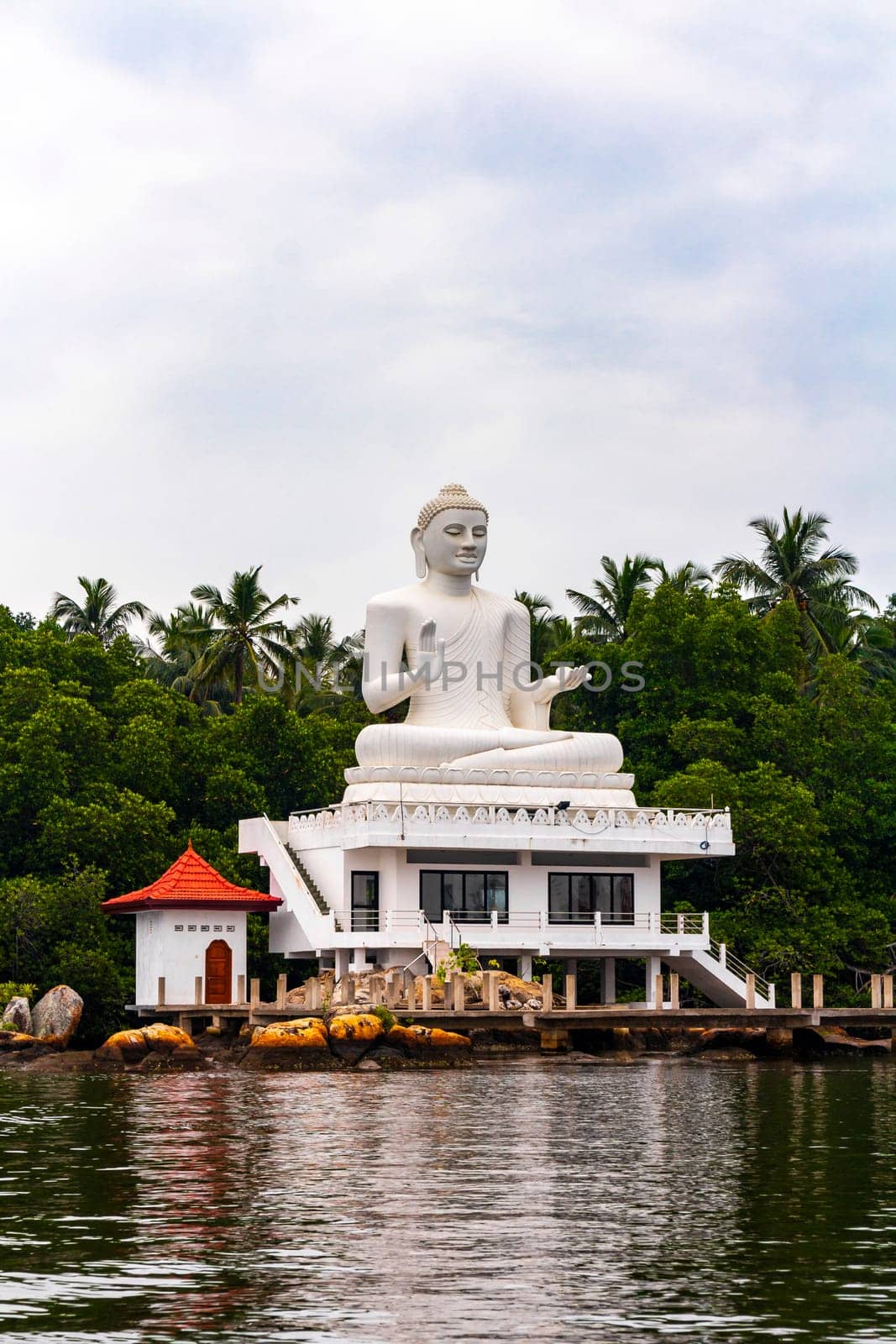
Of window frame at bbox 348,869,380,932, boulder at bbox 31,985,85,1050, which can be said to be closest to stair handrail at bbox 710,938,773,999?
window frame at bbox 348,869,380,932

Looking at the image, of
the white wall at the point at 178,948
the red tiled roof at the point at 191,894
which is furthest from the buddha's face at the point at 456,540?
the white wall at the point at 178,948

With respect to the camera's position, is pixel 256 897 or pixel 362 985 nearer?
pixel 362 985

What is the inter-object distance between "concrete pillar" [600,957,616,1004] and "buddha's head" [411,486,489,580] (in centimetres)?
967

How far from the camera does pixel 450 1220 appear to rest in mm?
15883

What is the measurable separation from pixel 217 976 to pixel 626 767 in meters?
13.9

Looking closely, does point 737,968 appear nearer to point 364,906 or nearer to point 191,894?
point 364,906

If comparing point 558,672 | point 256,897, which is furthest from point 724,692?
point 256,897

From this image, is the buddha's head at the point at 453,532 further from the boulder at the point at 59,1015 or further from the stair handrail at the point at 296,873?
the boulder at the point at 59,1015

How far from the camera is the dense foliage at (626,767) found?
45.2 m

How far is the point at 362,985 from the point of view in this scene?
38.2m

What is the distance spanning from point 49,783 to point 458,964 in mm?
12243

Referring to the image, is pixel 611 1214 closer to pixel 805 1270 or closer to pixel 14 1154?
pixel 805 1270

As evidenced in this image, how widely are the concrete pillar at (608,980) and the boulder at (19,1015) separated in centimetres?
1320

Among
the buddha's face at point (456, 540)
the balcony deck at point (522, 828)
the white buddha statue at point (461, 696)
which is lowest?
the balcony deck at point (522, 828)
